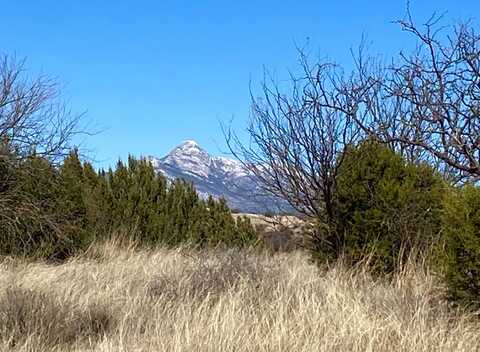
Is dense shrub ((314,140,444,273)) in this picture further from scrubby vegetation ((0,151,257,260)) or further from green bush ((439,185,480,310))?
scrubby vegetation ((0,151,257,260))

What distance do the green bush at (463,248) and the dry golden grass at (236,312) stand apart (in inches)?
7.4

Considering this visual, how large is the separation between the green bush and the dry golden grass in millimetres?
187

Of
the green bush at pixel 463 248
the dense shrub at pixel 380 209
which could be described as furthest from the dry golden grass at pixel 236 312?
the dense shrub at pixel 380 209

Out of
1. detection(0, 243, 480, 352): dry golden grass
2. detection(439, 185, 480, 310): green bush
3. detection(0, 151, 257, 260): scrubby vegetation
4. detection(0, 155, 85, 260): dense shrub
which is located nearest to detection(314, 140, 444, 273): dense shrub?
detection(0, 243, 480, 352): dry golden grass

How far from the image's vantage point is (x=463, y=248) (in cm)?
483

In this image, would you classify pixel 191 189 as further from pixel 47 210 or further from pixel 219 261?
pixel 219 261

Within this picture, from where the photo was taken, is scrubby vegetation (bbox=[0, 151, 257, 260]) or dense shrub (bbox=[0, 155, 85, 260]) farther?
scrubby vegetation (bbox=[0, 151, 257, 260])

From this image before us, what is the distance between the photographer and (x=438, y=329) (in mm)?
4504

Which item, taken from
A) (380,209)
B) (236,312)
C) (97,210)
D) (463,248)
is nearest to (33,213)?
(97,210)

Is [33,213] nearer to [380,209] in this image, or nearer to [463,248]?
[380,209]

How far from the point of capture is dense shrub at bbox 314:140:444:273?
23.3ft

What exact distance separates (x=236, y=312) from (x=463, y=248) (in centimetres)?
177

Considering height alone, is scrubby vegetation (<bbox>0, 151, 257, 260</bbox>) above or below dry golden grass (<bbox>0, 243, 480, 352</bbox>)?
above

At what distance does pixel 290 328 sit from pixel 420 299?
150cm
